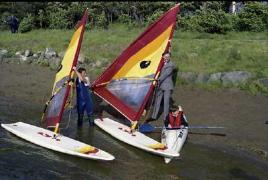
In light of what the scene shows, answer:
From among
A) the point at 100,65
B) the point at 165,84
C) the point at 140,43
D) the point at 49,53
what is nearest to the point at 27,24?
the point at 49,53

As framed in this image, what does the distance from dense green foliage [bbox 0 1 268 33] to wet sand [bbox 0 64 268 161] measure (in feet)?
33.9

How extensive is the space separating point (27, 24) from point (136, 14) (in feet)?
27.3

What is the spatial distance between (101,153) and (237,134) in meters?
5.21

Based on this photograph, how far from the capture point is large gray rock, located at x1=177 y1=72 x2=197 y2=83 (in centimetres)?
2238

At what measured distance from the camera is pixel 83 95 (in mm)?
16750

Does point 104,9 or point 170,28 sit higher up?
point 170,28

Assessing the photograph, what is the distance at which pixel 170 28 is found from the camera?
16.3 meters

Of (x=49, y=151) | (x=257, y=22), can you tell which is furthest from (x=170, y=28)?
(x=257, y=22)

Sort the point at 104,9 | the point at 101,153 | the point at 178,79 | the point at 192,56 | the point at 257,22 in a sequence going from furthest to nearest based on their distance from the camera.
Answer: the point at 104,9 → the point at 257,22 → the point at 192,56 → the point at 178,79 → the point at 101,153

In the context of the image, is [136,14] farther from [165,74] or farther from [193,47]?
[165,74]

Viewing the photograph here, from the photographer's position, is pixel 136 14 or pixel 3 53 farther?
pixel 136 14

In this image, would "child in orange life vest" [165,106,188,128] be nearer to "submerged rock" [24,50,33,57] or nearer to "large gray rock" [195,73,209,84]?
"large gray rock" [195,73,209,84]

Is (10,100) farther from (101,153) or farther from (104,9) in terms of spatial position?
(104,9)

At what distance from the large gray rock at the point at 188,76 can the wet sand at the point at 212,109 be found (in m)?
0.57
